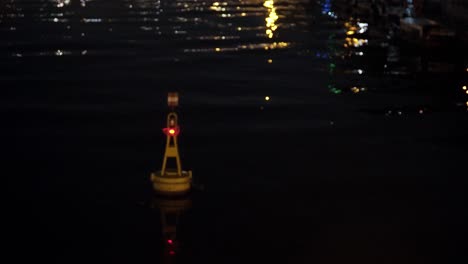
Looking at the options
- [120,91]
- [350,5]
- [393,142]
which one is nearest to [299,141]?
[393,142]

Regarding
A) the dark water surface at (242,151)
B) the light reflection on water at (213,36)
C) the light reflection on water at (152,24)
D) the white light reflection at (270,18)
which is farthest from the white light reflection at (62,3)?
the dark water surface at (242,151)

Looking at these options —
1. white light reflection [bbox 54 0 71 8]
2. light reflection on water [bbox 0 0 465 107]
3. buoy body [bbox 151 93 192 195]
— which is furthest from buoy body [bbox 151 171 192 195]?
white light reflection [bbox 54 0 71 8]

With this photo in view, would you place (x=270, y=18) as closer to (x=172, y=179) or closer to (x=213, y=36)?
(x=213, y=36)

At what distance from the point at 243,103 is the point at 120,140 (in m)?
7.41

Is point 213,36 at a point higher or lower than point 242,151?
lower

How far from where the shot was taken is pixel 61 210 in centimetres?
1769

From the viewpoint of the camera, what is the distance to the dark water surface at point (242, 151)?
1588cm

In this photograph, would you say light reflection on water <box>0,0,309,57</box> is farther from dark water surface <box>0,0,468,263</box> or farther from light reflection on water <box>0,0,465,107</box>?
dark water surface <box>0,0,468,263</box>

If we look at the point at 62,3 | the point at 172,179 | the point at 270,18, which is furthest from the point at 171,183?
the point at 62,3

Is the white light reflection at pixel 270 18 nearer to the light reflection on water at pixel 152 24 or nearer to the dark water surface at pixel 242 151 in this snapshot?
the light reflection on water at pixel 152 24

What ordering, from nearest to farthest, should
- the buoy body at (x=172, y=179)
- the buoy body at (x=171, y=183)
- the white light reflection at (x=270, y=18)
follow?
the buoy body at (x=172, y=179) < the buoy body at (x=171, y=183) < the white light reflection at (x=270, y=18)

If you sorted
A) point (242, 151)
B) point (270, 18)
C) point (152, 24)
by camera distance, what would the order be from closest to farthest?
point (242, 151)
point (152, 24)
point (270, 18)

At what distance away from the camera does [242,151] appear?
76.2ft

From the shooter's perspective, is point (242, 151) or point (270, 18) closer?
point (242, 151)
